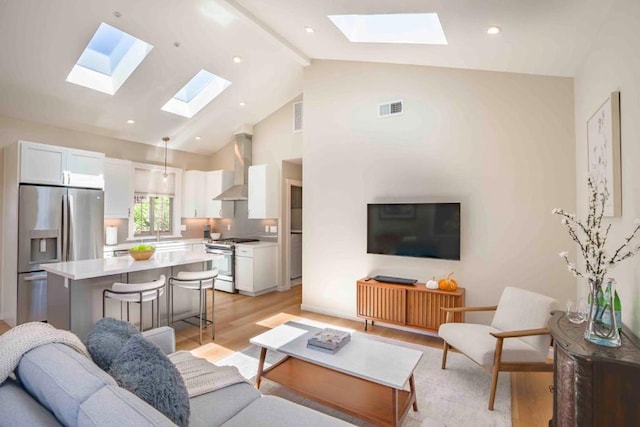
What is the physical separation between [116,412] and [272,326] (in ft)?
11.4

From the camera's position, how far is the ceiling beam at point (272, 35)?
3346 mm

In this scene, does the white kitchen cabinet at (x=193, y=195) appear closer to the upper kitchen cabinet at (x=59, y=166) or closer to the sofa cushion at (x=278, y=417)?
the upper kitchen cabinet at (x=59, y=166)

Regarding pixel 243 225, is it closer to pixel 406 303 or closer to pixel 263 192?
pixel 263 192

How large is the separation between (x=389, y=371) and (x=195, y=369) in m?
1.23

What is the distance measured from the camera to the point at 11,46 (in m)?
3.47

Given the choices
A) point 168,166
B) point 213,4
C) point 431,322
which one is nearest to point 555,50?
point 431,322

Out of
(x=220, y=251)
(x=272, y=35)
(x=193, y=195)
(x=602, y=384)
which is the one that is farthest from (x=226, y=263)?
(x=602, y=384)

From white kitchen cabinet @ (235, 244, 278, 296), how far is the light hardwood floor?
17 cm

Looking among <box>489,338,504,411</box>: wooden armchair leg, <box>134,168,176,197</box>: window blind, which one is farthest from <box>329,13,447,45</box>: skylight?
<box>134,168,176,197</box>: window blind

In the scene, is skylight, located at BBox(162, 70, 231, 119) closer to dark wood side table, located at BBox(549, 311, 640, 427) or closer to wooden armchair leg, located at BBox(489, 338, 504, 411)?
wooden armchair leg, located at BBox(489, 338, 504, 411)

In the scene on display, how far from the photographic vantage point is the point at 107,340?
1.51 meters

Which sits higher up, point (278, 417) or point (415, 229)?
point (415, 229)

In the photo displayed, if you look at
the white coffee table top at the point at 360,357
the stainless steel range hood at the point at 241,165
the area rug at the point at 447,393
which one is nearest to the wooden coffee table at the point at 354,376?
the white coffee table top at the point at 360,357

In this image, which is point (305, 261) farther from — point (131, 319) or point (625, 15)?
point (625, 15)
